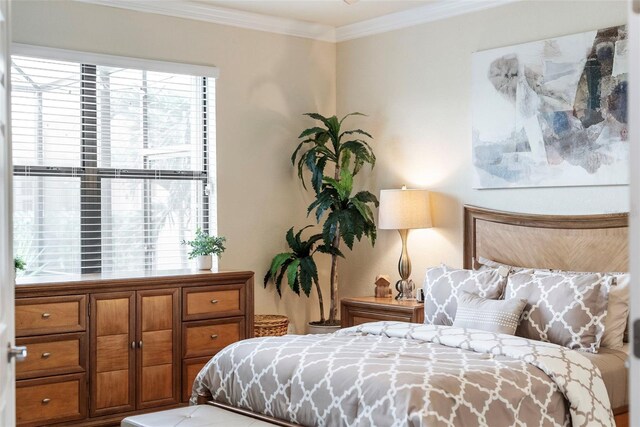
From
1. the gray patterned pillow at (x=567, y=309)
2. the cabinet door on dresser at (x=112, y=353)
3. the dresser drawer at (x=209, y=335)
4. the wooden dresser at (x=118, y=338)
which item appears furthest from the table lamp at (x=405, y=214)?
the cabinet door on dresser at (x=112, y=353)

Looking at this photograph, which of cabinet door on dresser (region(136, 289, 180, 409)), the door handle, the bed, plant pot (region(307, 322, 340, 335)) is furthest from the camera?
plant pot (region(307, 322, 340, 335))

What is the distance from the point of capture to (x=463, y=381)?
3350mm

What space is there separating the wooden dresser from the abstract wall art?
1.81 meters

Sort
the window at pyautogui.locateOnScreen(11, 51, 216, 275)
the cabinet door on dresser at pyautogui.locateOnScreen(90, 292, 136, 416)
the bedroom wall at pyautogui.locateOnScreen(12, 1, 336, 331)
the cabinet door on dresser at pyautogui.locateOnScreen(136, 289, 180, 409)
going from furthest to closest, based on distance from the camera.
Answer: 1. the bedroom wall at pyautogui.locateOnScreen(12, 1, 336, 331)
2. the window at pyautogui.locateOnScreen(11, 51, 216, 275)
3. the cabinet door on dresser at pyautogui.locateOnScreen(136, 289, 180, 409)
4. the cabinet door on dresser at pyautogui.locateOnScreen(90, 292, 136, 416)

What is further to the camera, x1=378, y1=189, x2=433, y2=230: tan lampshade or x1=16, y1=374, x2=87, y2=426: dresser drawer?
x1=378, y1=189, x2=433, y2=230: tan lampshade

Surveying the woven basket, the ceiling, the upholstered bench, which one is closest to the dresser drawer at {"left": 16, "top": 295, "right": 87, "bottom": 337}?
the upholstered bench

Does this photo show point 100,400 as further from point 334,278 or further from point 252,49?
point 252,49

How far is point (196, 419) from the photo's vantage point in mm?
3684

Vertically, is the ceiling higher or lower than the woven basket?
higher

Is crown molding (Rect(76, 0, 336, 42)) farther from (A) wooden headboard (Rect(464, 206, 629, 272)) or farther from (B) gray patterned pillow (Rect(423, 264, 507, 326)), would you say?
(B) gray patterned pillow (Rect(423, 264, 507, 326))

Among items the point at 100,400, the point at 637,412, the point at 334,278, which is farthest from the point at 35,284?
the point at 637,412

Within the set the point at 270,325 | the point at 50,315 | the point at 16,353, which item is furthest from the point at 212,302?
the point at 16,353

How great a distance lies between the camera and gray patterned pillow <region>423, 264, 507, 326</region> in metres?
4.65

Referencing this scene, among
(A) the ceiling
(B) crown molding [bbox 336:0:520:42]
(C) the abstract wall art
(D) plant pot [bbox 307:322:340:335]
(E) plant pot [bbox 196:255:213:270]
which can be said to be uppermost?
(A) the ceiling
